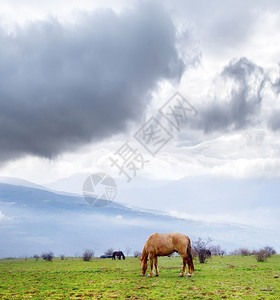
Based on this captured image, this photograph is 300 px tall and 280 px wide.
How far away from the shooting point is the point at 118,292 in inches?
566

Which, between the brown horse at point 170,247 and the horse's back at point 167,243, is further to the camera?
the horse's back at point 167,243

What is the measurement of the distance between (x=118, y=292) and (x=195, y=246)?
23.1 meters

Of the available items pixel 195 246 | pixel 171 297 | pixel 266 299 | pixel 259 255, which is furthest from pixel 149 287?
pixel 259 255

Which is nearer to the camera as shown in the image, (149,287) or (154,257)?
(149,287)

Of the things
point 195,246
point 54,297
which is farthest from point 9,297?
point 195,246

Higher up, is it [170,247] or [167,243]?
[167,243]

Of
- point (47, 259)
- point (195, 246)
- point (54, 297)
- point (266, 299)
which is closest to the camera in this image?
point (266, 299)

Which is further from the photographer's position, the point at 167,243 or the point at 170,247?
the point at 167,243

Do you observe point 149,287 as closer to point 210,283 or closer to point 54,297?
point 210,283

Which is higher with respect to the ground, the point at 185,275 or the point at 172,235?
the point at 172,235

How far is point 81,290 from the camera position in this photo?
50.7 feet

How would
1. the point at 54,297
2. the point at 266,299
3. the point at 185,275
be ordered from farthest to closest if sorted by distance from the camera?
1. the point at 185,275
2. the point at 54,297
3. the point at 266,299

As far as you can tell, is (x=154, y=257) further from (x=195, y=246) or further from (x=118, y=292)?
(x=195, y=246)

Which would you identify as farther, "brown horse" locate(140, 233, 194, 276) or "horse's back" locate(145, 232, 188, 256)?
"horse's back" locate(145, 232, 188, 256)
